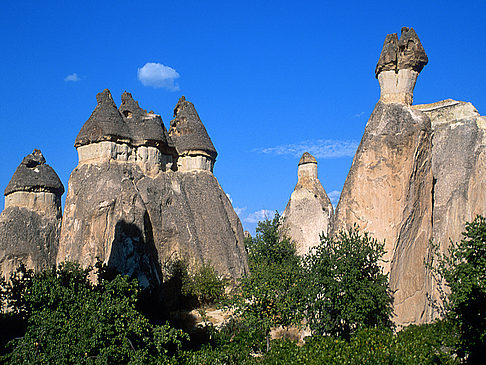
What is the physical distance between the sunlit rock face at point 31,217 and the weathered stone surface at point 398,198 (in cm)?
1470

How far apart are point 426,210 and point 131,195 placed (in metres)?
11.6

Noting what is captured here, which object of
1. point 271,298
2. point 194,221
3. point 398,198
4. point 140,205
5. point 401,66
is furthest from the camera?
point 194,221

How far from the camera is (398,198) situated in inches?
429

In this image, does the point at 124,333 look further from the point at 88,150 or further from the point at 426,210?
the point at 88,150

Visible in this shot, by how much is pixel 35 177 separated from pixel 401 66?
1693 centimetres

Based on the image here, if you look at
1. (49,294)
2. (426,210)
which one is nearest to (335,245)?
(426,210)

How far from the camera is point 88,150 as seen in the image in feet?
65.4

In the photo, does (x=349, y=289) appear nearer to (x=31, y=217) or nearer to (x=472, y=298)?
(x=472, y=298)

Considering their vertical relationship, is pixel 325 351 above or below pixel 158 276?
below

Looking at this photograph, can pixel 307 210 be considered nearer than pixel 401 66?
No

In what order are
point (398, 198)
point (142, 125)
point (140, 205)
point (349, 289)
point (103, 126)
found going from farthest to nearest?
1. point (142, 125)
2. point (103, 126)
3. point (140, 205)
4. point (398, 198)
5. point (349, 289)

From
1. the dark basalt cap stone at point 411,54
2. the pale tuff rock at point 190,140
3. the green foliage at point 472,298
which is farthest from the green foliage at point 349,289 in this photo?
the pale tuff rock at point 190,140

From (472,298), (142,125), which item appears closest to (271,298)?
(472,298)

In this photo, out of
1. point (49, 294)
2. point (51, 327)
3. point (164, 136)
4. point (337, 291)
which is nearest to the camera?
point (51, 327)
